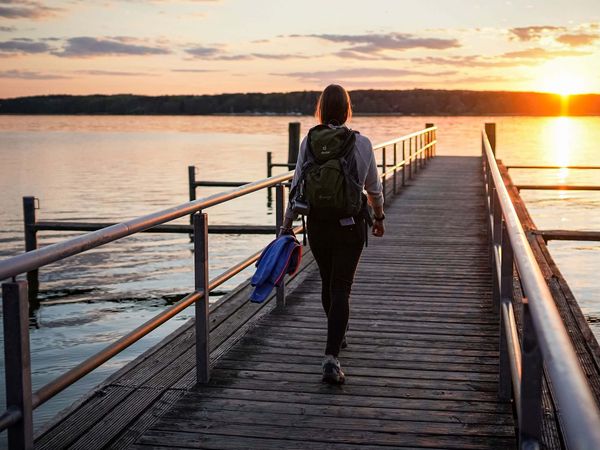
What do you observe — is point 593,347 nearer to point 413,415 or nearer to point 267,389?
point 413,415

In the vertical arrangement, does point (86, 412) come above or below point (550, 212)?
above

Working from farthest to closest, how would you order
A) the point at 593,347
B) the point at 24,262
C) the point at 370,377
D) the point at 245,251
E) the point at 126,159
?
1. the point at 126,159
2. the point at 245,251
3. the point at 593,347
4. the point at 370,377
5. the point at 24,262

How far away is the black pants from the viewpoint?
405 cm

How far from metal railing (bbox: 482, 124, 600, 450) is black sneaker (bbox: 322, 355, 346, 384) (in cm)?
82

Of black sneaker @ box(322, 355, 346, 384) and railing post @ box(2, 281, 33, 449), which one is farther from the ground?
railing post @ box(2, 281, 33, 449)

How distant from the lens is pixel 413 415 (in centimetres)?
369

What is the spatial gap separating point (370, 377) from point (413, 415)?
599 millimetres

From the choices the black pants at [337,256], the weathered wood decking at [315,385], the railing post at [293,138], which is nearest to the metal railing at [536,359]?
the weathered wood decking at [315,385]

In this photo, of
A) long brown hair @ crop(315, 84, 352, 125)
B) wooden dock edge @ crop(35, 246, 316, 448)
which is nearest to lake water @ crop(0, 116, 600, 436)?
wooden dock edge @ crop(35, 246, 316, 448)

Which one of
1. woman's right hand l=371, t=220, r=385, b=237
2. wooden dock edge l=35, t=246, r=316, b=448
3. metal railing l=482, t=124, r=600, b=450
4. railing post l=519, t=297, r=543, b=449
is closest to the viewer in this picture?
metal railing l=482, t=124, r=600, b=450

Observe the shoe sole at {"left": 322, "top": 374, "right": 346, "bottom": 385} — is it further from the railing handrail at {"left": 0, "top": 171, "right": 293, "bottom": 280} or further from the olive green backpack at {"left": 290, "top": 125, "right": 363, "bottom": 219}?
the railing handrail at {"left": 0, "top": 171, "right": 293, "bottom": 280}

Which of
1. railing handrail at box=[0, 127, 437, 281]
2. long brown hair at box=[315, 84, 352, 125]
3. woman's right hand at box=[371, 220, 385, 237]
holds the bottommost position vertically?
woman's right hand at box=[371, 220, 385, 237]

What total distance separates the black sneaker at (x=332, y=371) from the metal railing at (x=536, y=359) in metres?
0.82

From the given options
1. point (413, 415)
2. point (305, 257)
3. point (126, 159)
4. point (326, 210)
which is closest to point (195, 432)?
point (413, 415)
